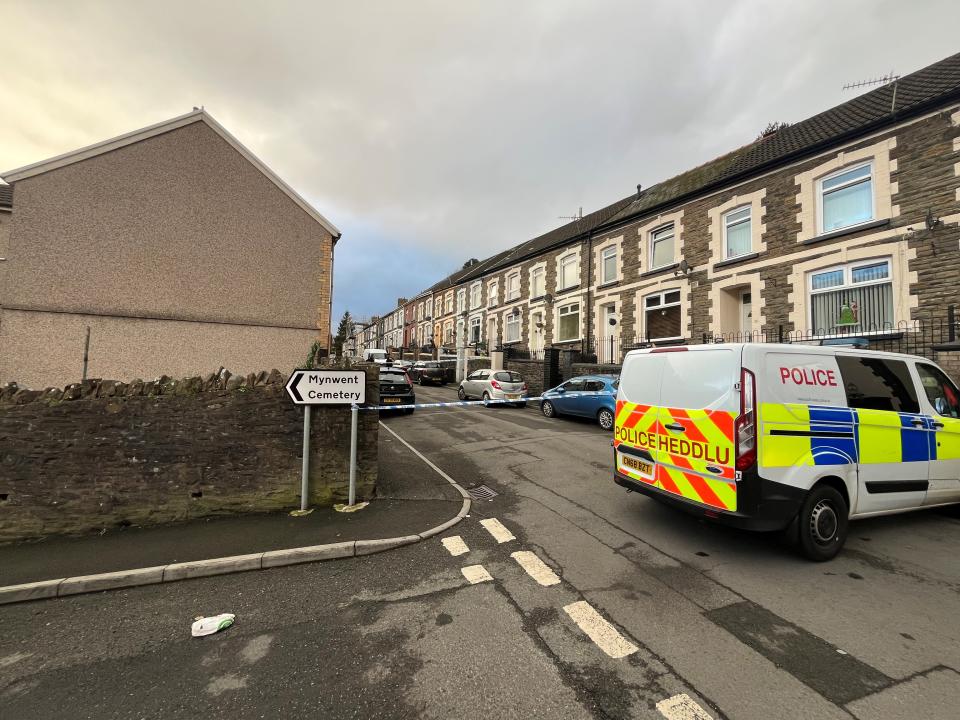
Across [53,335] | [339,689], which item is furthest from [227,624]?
[53,335]

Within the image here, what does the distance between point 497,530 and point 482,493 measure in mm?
1393

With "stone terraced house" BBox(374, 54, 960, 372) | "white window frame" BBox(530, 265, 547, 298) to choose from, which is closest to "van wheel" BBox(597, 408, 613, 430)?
"stone terraced house" BBox(374, 54, 960, 372)

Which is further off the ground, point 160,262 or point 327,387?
point 160,262

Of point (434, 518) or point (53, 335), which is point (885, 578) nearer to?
point (434, 518)

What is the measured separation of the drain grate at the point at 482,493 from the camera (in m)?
5.88

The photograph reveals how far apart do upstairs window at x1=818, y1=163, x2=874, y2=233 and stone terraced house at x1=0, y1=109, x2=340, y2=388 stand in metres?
13.8

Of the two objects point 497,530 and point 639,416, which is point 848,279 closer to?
point 639,416

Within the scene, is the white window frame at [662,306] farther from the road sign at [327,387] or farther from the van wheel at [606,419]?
the road sign at [327,387]

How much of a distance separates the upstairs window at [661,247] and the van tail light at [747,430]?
1342cm

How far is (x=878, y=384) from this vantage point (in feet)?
14.4

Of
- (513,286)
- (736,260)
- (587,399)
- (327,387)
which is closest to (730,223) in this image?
(736,260)

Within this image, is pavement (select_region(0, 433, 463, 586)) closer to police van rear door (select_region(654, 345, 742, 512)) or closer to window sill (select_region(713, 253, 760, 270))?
police van rear door (select_region(654, 345, 742, 512))

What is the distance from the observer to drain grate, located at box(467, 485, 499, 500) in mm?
5883

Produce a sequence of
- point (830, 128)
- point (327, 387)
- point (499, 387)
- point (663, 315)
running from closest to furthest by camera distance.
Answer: point (327, 387) → point (830, 128) → point (663, 315) → point (499, 387)
